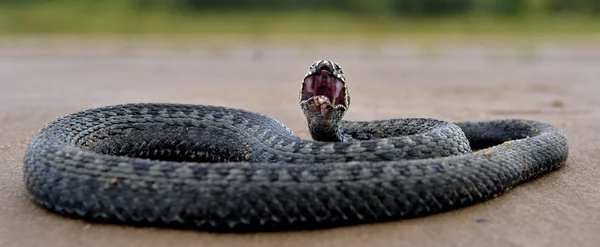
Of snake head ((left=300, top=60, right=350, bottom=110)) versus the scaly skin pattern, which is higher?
snake head ((left=300, top=60, right=350, bottom=110))

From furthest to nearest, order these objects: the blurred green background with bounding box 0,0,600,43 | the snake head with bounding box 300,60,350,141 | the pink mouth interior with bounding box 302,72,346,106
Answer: the blurred green background with bounding box 0,0,600,43 → the pink mouth interior with bounding box 302,72,346,106 → the snake head with bounding box 300,60,350,141

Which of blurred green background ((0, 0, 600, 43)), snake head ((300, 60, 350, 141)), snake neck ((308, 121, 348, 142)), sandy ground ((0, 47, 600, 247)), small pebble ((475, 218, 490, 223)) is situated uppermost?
snake head ((300, 60, 350, 141))

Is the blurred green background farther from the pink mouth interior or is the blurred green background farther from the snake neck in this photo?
the pink mouth interior

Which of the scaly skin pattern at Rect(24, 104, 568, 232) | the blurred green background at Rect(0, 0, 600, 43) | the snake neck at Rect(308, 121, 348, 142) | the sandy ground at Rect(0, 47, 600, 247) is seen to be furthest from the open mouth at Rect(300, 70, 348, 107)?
the blurred green background at Rect(0, 0, 600, 43)

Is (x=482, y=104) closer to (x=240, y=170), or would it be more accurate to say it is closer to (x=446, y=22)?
(x=240, y=170)

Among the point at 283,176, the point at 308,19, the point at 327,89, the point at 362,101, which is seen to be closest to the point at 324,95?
the point at 327,89

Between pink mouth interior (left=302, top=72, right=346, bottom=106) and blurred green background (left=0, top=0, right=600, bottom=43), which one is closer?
pink mouth interior (left=302, top=72, right=346, bottom=106)
